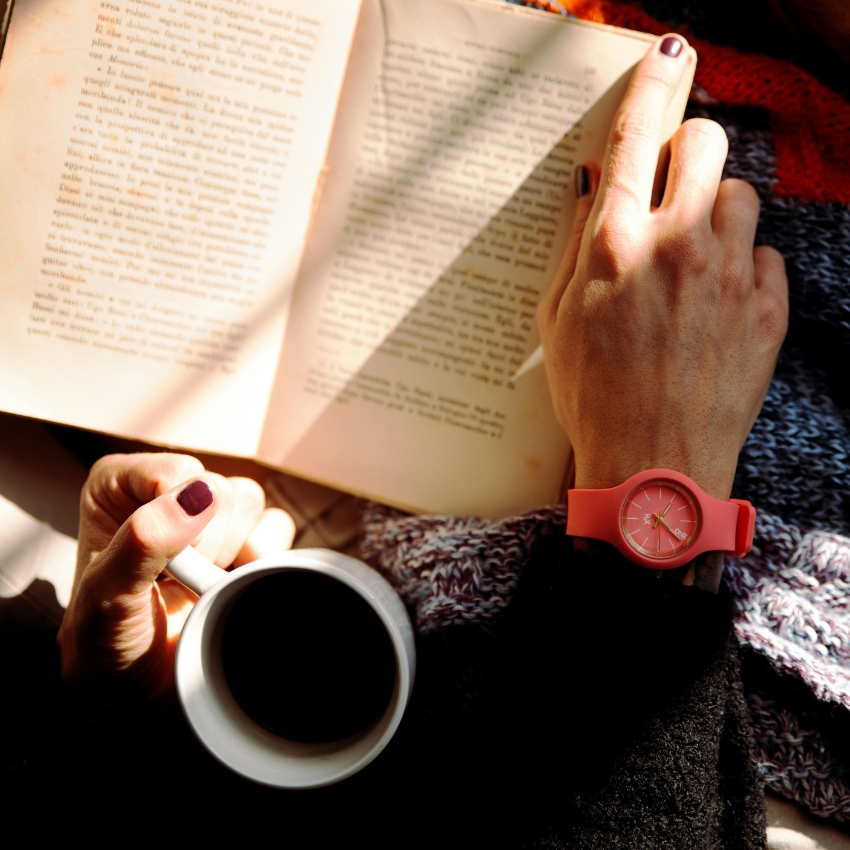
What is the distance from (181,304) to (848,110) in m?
0.81

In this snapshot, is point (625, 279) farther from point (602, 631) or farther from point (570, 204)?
point (602, 631)

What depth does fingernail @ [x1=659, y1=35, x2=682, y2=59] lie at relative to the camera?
66 centimetres

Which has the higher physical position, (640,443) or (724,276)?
(724,276)

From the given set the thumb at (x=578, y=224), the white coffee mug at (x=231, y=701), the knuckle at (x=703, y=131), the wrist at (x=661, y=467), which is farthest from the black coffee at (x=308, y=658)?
the knuckle at (x=703, y=131)

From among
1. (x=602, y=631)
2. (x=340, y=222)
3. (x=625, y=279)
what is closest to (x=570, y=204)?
(x=625, y=279)

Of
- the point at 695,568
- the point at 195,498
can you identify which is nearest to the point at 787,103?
the point at 695,568

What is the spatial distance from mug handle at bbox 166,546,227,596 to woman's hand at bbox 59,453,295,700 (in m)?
0.01

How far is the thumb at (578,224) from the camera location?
694mm

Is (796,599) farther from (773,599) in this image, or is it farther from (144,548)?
(144,548)

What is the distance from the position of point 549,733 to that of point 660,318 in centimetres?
42

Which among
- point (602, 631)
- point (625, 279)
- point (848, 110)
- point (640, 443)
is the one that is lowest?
point (602, 631)

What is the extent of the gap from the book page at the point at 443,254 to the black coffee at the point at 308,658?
0.16 metres

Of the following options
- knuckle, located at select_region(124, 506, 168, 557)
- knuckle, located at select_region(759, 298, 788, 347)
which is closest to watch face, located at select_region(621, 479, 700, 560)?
knuckle, located at select_region(759, 298, 788, 347)

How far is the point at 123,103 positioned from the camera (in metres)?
0.72
